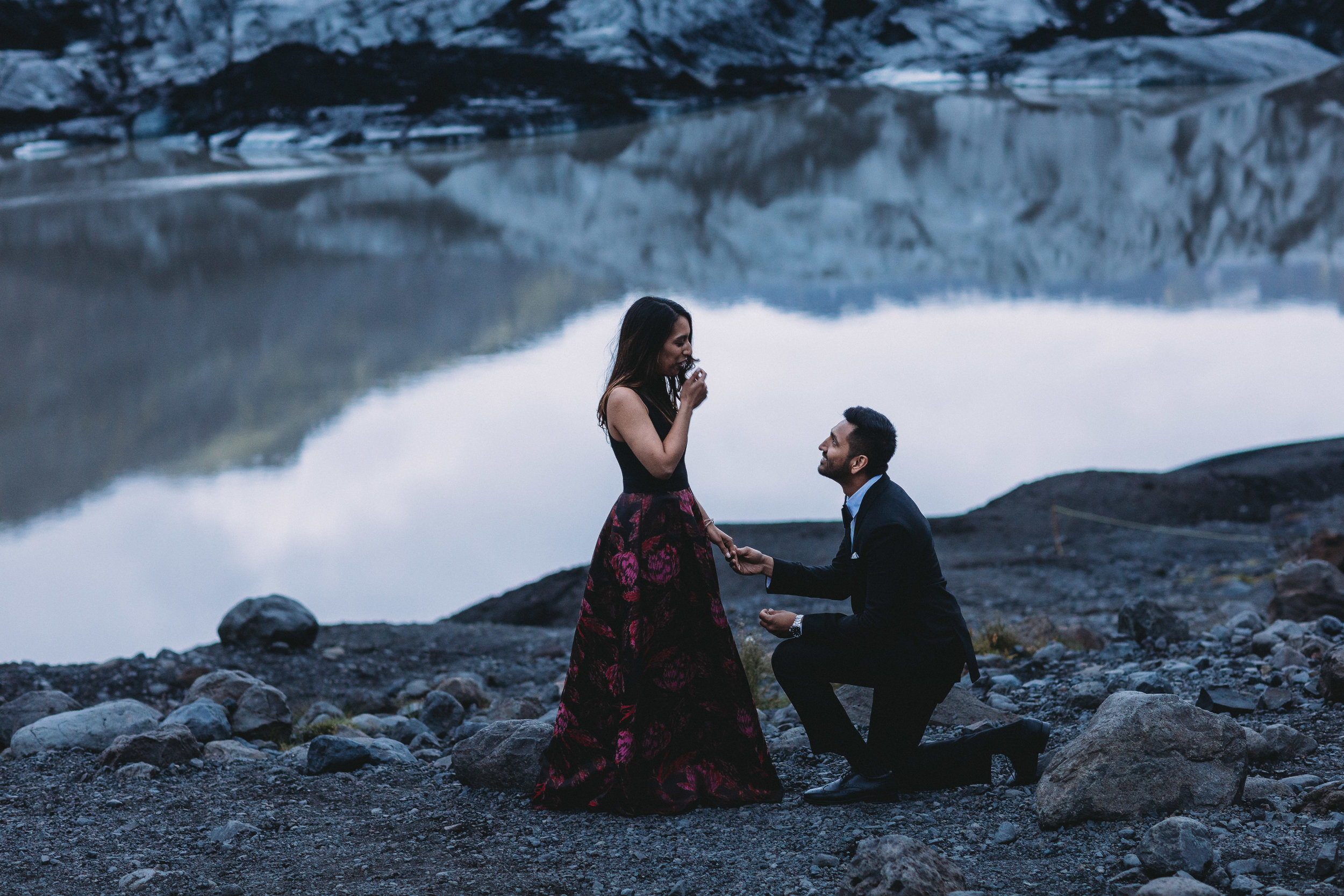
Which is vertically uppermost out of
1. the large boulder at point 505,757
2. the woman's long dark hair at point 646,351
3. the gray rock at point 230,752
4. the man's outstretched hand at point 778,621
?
the woman's long dark hair at point 646,351

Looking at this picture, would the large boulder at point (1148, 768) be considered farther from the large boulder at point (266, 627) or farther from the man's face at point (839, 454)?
the large boulder at point (266, 627)

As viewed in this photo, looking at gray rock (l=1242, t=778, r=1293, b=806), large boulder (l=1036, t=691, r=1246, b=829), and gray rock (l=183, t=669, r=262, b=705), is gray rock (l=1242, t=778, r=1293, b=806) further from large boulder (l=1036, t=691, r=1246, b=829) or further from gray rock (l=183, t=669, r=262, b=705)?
gray rock (l=183, t=669, r=262, b=705)

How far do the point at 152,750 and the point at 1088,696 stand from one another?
4.36m

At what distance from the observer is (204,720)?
6633 millimetres

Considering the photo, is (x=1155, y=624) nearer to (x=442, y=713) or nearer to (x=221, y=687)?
(x=442, y=713)

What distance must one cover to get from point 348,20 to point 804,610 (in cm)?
4416

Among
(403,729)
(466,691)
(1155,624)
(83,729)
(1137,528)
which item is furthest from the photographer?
(1137,528)

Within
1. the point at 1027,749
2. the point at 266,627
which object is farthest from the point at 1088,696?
the point at 266,627

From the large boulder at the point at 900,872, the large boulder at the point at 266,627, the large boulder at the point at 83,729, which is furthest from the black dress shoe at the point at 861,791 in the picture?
the large boulder at the point at 266,627

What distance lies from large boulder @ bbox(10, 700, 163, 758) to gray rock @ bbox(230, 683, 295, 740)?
0.52m

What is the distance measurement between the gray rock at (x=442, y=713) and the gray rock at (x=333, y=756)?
52.7 inches

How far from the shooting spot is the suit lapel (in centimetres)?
414

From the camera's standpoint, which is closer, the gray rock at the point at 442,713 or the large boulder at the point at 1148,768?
the large boulder at the point at 1148,768

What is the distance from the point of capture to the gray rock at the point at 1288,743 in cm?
442
